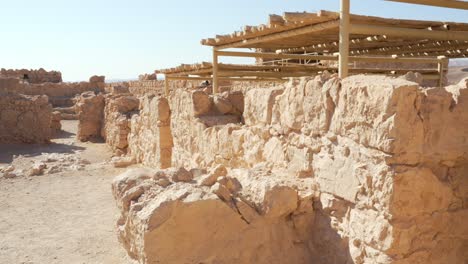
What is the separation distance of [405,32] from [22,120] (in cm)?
1365

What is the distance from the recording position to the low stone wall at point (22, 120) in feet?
46.4

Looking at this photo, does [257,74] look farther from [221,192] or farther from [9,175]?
[9,175]

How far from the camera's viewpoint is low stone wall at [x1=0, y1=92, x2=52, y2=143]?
1413 centimetres

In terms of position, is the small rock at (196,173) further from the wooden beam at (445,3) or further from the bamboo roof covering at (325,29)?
the wooden beam at (445,3)

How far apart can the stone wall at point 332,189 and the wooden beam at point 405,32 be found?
106 cm

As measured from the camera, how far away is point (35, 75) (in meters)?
29.0

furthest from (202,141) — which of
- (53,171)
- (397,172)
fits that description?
(53,171)

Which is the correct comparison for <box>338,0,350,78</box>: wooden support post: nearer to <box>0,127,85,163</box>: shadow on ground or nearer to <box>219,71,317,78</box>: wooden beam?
<box>219,71,317,78</box>: wooden beam

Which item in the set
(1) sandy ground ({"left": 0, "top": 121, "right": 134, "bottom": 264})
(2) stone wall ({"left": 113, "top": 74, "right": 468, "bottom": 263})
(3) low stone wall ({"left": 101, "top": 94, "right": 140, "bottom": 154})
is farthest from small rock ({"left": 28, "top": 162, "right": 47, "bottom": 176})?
(2) stone wall ({"left": 113, "top": 74, "right": 468, "bottom": 263})

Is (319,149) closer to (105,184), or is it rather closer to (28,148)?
(105,184)

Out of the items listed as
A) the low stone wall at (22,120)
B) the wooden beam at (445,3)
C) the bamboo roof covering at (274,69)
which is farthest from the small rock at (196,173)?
the low stone wall at (22,120)

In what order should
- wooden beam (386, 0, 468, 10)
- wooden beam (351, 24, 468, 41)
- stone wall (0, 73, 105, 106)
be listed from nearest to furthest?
wooden beam (351, 24, 468, 41) < wooden beam (386, 0, 468, 10) < stone wall (0, 73, 105, 106)

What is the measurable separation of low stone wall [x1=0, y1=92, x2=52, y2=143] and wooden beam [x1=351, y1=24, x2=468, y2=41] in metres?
13.2

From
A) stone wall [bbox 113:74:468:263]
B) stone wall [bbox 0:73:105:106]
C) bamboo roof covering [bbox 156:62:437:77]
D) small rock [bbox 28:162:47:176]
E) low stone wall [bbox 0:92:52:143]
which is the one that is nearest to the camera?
stone wall [bbox 113:74:468:263]
